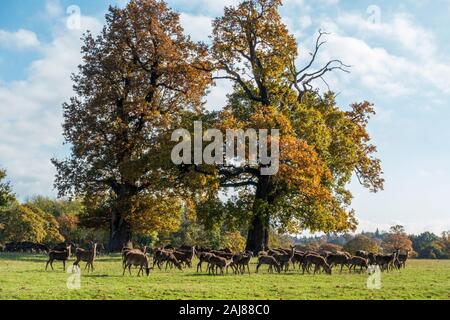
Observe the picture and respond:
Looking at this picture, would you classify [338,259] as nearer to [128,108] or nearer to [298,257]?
[298,257]

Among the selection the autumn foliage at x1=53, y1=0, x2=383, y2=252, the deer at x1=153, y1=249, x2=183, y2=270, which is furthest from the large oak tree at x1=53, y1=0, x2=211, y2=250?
the deer at x1=153, y1=249, x2=183, y2=270

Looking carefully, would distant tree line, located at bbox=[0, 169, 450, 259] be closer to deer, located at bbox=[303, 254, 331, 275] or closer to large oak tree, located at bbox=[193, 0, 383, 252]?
large oak tree, located at bbox=[193, 0, 383, 252]

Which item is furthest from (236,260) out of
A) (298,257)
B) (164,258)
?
(164,258)

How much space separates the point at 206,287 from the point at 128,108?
1051 inches

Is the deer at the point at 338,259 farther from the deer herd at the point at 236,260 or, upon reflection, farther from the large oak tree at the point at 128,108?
the large oak tree at the point at 128,108

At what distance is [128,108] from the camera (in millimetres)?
42188

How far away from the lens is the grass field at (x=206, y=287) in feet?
51.5

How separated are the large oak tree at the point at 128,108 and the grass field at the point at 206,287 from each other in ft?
66.4

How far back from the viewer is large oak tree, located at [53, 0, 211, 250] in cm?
4297

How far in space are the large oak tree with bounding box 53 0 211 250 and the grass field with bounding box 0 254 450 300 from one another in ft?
66.4
